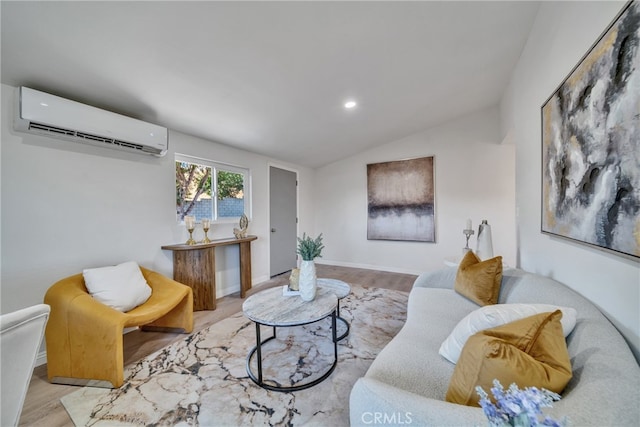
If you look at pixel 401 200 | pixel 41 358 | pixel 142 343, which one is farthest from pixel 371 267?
pixel 41 358

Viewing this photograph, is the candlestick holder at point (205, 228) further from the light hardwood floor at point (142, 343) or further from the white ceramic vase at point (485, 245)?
the white ceramic vase at point (485, 245)

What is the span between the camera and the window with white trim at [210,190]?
2.98 meters

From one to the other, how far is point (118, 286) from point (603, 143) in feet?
10.3

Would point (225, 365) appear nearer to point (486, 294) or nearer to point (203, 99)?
point (486, 294)

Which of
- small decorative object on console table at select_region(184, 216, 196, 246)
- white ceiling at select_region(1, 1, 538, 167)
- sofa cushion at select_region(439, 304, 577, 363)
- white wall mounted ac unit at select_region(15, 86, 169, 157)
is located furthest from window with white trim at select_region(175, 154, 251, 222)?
sofa cushion at select_region(439, 304, 577, 363)

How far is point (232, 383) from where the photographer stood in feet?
5.27

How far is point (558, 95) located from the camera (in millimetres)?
1403

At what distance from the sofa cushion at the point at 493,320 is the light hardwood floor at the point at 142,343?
6.96 ft

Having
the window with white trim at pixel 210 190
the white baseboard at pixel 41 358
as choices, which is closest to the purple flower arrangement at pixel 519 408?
the white baseboard at pixel 41 358

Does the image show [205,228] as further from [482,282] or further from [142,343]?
[482,282]

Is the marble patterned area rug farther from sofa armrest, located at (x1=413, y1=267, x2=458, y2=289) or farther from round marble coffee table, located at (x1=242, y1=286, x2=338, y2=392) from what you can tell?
sofa armrest, located at (x1=413, y1=267, x2=458, y2=289)

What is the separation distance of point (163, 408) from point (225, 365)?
17.4 inches

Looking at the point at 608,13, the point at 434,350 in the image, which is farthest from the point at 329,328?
the point at 608,13

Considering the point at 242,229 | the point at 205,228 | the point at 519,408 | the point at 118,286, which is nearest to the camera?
the point at 519,408
